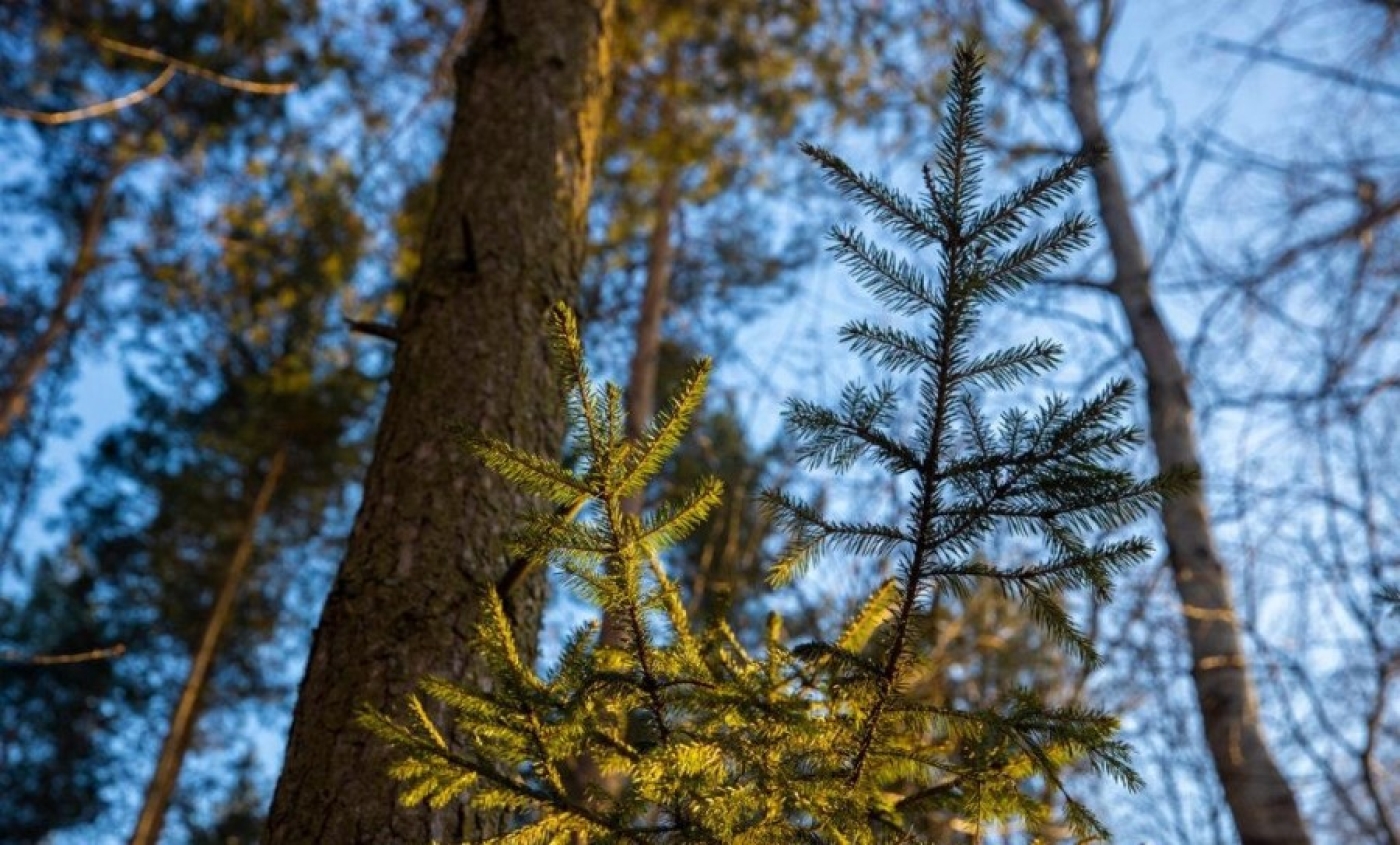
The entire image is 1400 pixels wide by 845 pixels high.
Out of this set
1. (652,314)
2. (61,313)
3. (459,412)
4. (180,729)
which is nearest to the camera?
(459,412)

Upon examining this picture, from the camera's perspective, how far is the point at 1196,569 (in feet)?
12.7

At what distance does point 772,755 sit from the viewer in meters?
1.16

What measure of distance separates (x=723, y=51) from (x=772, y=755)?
6462 mm

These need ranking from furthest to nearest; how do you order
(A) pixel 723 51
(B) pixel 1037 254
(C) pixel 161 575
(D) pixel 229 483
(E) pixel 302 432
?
(C) pixel 161 575 < (D) pixel 229 483 < (E) pixel 302 432 < (A) pixel 723 51 < (B) pixel 1037 254

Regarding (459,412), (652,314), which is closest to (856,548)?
(459,412)

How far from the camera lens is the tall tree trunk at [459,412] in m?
1.63

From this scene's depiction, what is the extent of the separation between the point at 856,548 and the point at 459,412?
1115 millimetres

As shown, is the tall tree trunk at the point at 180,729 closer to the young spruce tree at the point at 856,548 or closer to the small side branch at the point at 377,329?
the small side branch at the point at 377,329

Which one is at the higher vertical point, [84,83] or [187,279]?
[84,83]

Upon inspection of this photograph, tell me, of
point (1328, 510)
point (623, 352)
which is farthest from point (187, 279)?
point (1328, 510)

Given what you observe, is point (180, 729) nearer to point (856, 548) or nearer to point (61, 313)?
point (61, 313)

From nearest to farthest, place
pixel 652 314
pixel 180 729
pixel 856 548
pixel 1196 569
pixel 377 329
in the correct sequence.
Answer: pixel 856 548 < pixel 377 329 < pixel 1196 569 < pixel 652 314 < pixel 180 729

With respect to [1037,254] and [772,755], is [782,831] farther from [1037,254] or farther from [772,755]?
[1037,254]

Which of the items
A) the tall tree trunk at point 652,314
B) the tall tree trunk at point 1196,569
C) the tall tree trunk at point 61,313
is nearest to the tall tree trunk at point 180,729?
the tall tree trunk at point 61,313
